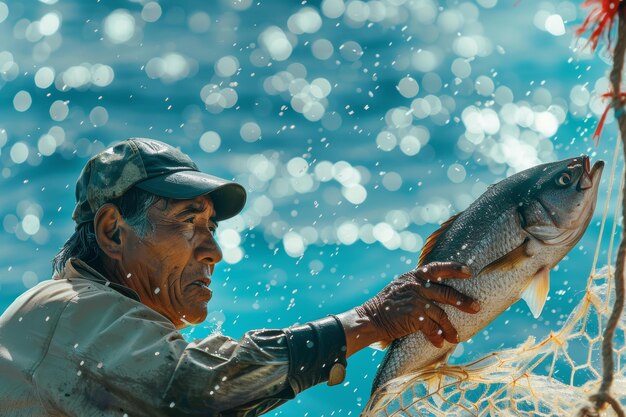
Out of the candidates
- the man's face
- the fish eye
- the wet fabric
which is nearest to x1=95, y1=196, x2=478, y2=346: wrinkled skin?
the man's face

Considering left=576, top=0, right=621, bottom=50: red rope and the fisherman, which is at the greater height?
left=576, top=0, right=621, bottom=50: red rope

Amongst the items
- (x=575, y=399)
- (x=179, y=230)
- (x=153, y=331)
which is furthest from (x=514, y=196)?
(x=153, y=331)

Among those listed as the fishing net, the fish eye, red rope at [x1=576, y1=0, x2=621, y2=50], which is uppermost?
red rope at [x1=576, y1=0, x2=621, y2=50]

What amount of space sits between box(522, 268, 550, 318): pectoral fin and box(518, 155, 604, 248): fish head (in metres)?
0.16

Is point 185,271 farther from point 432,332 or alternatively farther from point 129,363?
point 432,332

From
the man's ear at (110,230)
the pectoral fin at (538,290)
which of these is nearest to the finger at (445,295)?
the pectoral fin at (538,290)

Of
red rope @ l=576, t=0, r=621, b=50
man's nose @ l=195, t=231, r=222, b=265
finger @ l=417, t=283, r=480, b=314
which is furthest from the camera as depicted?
man's nose @ l=195, t=231, r=222, b=265

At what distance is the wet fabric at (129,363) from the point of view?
289cm

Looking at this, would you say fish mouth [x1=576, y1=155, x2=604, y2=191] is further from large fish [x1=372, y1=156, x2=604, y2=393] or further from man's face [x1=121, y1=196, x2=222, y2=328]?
Result: man's face [x1=121, y1=196, x2=222, y2=328]

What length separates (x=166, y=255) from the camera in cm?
372

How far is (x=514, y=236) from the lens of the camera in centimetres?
387

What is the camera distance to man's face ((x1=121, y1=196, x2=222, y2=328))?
371cm

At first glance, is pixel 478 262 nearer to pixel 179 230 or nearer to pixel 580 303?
pixel 580 303

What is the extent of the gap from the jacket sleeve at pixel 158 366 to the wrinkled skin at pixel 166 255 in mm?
543
